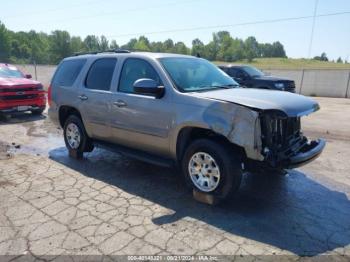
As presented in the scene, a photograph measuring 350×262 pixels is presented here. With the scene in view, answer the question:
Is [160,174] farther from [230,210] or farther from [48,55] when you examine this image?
[48,55]

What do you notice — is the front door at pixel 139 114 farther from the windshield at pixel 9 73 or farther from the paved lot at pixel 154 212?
the windshield at pixel 9 73

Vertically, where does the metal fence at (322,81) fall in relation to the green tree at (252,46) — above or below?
below

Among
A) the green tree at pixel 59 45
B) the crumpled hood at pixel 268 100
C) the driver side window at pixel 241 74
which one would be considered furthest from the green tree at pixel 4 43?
the crumpled hood at pixel 268 100

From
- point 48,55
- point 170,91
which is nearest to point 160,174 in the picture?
point 170,91

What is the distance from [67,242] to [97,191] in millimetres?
1370

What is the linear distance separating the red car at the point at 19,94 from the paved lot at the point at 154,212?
4.73 metres

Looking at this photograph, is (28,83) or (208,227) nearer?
(208,227)

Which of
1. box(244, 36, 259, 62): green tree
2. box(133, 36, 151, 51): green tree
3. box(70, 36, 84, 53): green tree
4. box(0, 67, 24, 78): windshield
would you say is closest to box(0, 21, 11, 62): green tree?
box(70, 36, 84, 53): green tree

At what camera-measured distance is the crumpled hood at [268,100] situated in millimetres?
3756

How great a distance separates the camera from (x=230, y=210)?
13.5 ft

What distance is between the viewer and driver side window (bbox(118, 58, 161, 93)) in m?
4.88

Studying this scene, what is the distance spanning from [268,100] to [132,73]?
7.26 feet

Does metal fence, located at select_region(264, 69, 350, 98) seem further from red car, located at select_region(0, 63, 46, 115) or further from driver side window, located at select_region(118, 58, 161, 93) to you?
driver side window, located at select_region(118, 58, 161, 93)

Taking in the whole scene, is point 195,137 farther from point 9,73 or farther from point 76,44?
point 76,44
